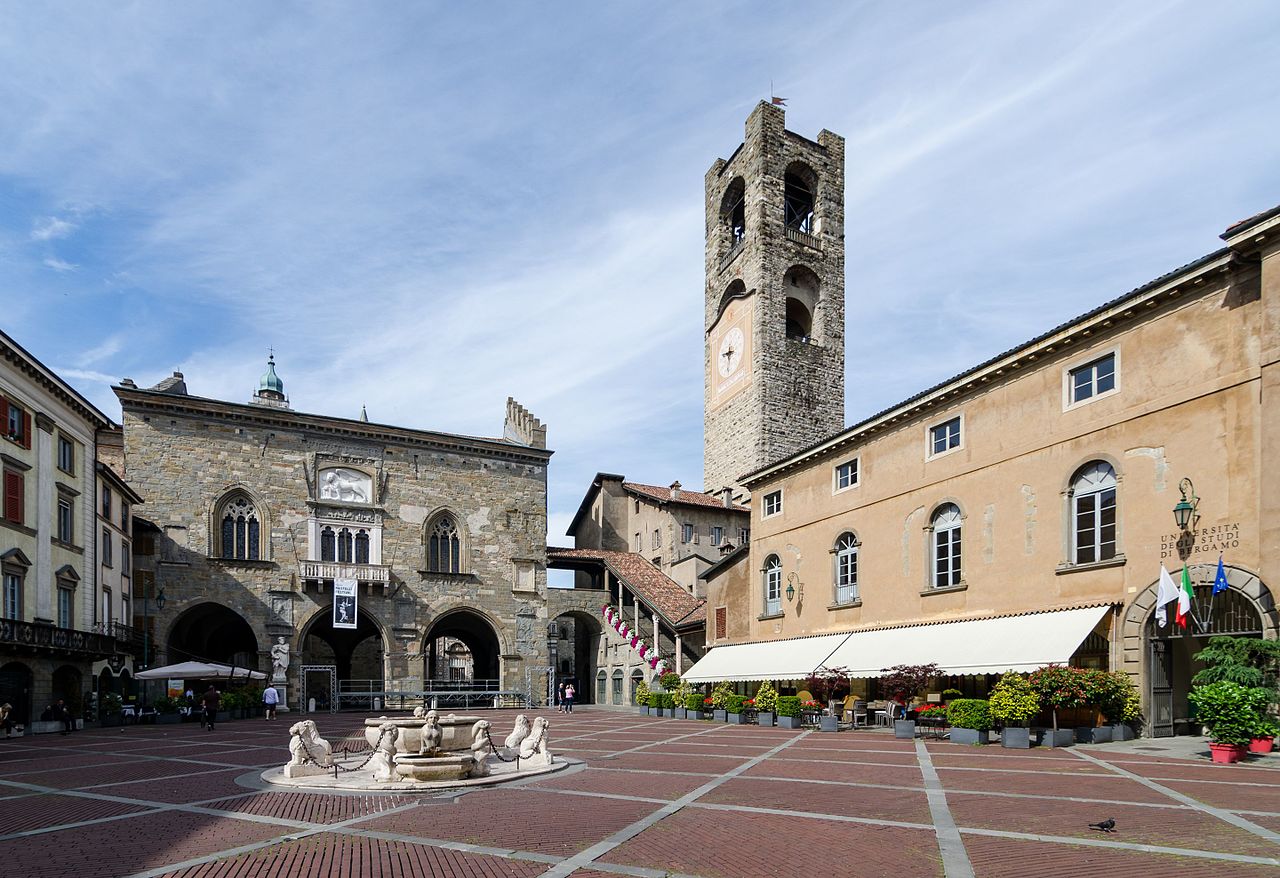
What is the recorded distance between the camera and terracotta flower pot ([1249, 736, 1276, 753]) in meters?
14.7

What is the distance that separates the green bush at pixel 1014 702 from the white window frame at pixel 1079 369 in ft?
20.2

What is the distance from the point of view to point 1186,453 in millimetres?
17719

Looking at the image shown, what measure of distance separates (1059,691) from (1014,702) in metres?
0.90

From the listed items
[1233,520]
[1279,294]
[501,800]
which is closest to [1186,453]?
[1233,520]

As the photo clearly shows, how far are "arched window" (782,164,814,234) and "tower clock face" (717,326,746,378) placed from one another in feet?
23.4

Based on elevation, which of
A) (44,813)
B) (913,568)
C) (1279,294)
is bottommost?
(44,813)

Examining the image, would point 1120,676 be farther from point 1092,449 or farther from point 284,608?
point 284,608

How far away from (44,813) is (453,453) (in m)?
33.0

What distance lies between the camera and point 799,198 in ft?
178

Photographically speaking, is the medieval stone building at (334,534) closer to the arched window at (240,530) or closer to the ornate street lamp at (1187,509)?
the arched window at (240,530)

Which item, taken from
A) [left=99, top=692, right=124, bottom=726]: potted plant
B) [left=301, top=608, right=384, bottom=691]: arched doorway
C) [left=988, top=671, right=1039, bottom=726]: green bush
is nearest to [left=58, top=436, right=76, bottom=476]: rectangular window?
[left=99, top=692, right=124, bottom=726]: potted plant

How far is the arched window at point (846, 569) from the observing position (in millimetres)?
27891

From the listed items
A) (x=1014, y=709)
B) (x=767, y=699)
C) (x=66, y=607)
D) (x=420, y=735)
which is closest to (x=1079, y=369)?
(x=1014, y=709)

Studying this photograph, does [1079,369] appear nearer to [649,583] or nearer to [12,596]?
[649,583]
